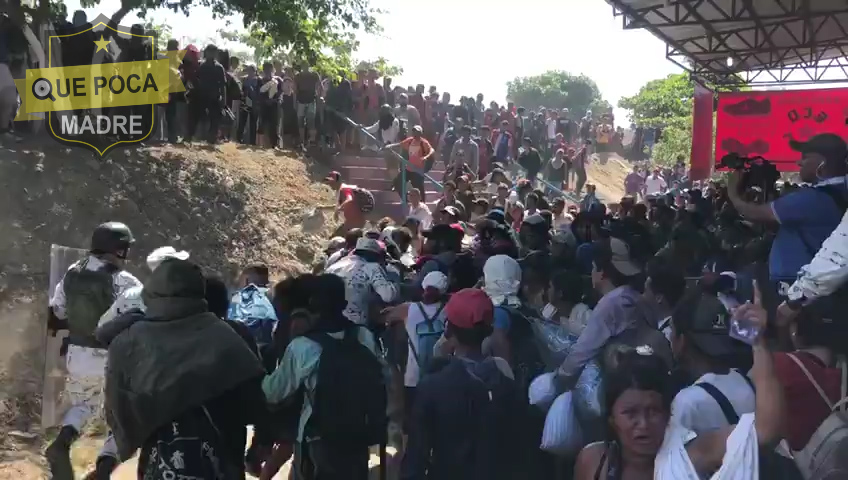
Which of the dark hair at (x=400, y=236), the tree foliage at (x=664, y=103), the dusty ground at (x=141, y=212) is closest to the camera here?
the dark hair at (x=400, y=236)

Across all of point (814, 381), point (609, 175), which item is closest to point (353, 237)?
→ point (814, 381)

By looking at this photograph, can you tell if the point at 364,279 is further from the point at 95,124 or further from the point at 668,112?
the point at 668,112

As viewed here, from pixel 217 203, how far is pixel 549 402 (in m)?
9.18

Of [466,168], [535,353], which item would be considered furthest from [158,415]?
[466,168]

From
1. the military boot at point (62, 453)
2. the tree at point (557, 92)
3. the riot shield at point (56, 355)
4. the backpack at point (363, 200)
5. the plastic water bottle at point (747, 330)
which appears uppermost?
the tree at point (557, 92)

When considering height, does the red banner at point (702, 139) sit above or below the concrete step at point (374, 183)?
above

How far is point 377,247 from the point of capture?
525 centimetres

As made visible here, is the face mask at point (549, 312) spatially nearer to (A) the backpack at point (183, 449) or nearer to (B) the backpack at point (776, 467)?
(A) the backpack at point (183, 449)

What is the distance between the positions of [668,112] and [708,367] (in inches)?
1446

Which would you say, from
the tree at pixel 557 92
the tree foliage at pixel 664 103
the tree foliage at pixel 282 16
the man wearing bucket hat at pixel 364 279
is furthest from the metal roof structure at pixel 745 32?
the tree at pixel 557 92

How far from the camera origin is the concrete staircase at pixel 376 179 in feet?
45.6

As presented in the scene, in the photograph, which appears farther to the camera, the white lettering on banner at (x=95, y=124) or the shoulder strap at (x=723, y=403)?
the white lettering on banner at (x=95, y=124)

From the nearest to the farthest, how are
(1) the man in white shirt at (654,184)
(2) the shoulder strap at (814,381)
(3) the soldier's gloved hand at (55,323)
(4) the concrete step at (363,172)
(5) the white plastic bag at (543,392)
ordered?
(2) the shoulder strap at (814,381), (5) the white plastic bag at (543,392), (3) the soldier's gloved hand at (55,323), (4) the concrete step at (363,172), (1) the man in white shirt at (654,184)

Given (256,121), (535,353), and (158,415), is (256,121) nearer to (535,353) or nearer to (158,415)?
(535,353)
